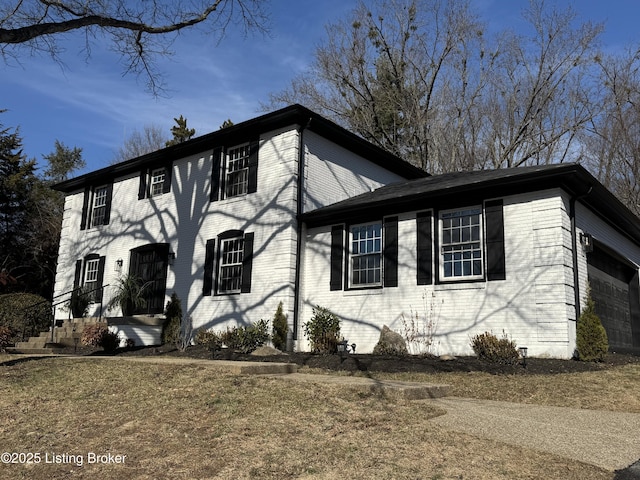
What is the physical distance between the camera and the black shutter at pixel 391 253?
1276 centimetres

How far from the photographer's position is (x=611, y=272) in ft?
47.5

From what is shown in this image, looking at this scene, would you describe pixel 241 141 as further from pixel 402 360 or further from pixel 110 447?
pixel 110 447

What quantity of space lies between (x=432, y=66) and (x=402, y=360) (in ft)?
64.5

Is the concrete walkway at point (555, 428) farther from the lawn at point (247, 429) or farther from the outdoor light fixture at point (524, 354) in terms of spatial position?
the outdoor light fixture at point (524, 354)

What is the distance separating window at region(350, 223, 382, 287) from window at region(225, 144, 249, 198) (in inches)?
145

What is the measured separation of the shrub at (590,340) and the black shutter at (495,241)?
172 cm

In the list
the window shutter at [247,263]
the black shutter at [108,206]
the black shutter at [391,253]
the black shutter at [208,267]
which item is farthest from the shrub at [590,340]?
the black shutter at [108,206]

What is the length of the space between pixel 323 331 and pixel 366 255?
2144 millimetres

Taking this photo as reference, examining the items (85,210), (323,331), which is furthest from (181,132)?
(323,331)

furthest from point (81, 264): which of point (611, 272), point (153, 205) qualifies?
point (611, 272)

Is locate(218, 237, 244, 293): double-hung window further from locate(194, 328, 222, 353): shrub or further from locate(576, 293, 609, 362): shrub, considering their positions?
locate(576, 293, 609, 362): shrub

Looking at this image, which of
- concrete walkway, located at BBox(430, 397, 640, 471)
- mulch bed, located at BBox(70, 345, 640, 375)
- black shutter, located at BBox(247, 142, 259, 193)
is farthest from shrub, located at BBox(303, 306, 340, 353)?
concrete walkway, located at BBox(430, 397, 640, 471)

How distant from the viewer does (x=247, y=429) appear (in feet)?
17.9

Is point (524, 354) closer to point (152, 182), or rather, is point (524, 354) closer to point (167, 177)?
point (167, 177)
